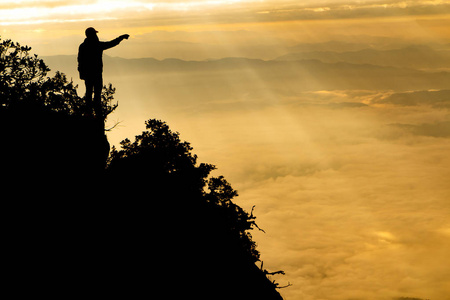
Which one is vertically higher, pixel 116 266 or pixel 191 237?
pixel 191 237

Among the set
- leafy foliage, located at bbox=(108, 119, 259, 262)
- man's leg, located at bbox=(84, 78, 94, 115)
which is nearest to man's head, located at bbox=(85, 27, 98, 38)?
man's leg, located at bbox=(84, 78, 94, 115)

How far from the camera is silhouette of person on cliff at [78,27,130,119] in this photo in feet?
86.4

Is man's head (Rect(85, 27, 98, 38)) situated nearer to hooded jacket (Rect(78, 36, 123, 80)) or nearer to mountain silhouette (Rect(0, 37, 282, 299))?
hooded jacket (Rect(78, 36, 123, 80))

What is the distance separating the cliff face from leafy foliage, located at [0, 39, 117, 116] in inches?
302

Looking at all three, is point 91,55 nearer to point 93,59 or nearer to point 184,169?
point 93,59

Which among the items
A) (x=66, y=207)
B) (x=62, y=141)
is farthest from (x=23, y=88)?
(x=66, y=207)

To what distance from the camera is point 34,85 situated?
36.2 metres

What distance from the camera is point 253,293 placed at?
23.0 m

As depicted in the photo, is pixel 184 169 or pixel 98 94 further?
pixel 184 169

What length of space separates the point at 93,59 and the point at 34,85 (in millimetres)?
11747

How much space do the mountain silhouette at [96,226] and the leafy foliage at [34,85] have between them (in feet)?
21.6

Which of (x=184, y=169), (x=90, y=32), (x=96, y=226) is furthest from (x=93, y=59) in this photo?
(x=184, y=169)

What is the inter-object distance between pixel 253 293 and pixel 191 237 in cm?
409

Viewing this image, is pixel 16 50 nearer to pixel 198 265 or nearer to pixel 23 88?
pixel 23 88
